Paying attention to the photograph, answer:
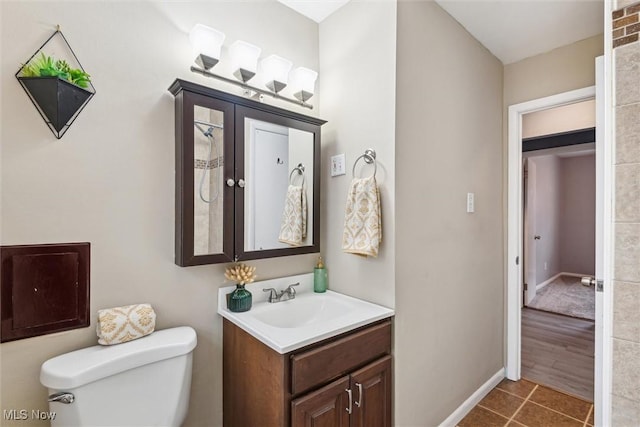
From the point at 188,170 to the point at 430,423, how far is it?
1.87 meters

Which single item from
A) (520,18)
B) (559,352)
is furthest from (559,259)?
(520,18)

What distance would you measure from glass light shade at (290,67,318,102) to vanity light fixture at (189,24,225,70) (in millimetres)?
469

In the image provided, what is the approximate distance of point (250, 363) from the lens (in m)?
1.32

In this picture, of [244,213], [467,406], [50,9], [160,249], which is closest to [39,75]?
[50,9]

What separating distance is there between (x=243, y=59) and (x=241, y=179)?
24.0 inches

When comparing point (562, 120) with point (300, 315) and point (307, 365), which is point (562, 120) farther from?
point (307, 365)

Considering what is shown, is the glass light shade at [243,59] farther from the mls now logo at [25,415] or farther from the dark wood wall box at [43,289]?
the mls now logo at [25,415]

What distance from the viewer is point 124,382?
3.59 ft

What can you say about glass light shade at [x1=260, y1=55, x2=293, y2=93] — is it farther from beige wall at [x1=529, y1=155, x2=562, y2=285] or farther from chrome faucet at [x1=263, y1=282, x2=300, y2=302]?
beige wall at [x1=529, y1=155, x2=562, y2=285]

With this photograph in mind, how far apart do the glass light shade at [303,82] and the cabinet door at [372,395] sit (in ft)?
4.90

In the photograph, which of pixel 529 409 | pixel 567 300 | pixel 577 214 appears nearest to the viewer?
pixel 529 409

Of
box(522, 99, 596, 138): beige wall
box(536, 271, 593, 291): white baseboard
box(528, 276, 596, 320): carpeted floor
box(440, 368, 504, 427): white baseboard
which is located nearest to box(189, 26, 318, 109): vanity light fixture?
box(440, 368, 504, 427): white baseboard

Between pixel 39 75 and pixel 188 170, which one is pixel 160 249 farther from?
pixel 39 75

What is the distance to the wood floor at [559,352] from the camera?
2337 mm
